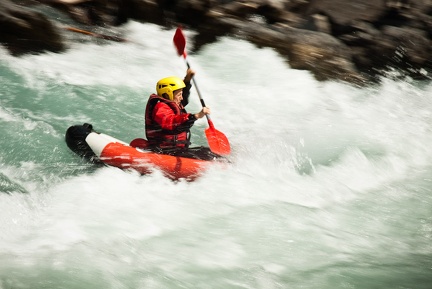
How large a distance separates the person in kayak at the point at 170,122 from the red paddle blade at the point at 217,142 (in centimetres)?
8

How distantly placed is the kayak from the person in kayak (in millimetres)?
120

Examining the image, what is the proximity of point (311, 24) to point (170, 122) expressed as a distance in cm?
620

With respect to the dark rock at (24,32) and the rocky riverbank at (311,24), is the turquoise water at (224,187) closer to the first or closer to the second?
the dark rock at (24,32)

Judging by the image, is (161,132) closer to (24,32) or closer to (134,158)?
(134,158)

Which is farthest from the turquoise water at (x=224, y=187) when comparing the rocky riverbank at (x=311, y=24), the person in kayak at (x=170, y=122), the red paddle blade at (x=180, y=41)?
the red paddle blade at (x=180, y=41)

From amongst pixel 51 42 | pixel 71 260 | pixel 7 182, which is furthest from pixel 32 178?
pixel 51 42

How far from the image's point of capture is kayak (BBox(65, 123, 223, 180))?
5.11 metres

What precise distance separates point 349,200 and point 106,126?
10.8ft

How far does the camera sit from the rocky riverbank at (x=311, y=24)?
9422 mm

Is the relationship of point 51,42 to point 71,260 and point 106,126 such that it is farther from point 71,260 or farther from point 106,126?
point 71,260

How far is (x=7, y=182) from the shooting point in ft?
16.1

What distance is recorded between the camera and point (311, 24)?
10.4 meters

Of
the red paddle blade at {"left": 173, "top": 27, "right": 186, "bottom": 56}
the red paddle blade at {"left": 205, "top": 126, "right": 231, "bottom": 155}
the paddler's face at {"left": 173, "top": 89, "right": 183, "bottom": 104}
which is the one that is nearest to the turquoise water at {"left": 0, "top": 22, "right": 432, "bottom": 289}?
the red paddle blade at {"left": 205, "top": 126, "right": 231, "bottom": 155}

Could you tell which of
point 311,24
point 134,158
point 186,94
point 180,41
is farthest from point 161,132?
point 311,24
